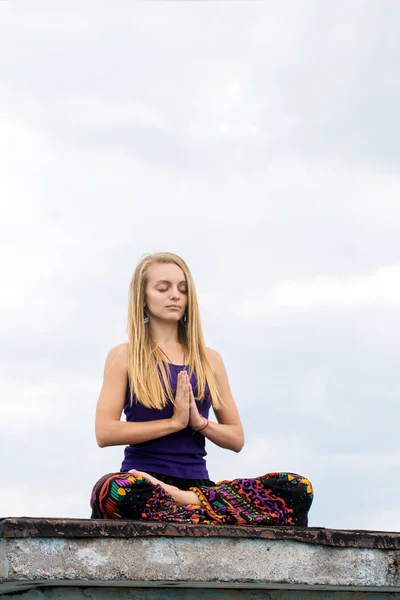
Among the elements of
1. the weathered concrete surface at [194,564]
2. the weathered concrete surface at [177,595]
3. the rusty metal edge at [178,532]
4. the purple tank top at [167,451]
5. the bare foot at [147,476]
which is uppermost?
the purple tank top at [167,451]

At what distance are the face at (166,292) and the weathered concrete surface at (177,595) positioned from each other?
65.9 inches

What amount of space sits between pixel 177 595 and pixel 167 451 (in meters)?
0.91

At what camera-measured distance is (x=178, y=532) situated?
15.9 ft

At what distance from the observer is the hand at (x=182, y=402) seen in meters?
5.57

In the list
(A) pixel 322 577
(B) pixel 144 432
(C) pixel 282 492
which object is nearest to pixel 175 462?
(B) pixel 144 432

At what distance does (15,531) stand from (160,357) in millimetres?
1736

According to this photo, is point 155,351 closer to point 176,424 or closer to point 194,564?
point 176,424

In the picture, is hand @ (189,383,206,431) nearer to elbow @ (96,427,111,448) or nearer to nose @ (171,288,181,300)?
elbow @ (96,427,111,448)

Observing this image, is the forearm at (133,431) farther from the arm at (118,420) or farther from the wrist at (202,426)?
the wrist at (202,426)

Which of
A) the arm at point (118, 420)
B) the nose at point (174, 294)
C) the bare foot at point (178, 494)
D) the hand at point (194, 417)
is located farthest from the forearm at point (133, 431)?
the nose at point (174, 294)

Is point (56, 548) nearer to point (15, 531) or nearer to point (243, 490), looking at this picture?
point (15, 531)

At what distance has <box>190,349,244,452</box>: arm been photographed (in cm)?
579

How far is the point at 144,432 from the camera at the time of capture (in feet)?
18.4

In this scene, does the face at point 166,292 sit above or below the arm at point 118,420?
above
